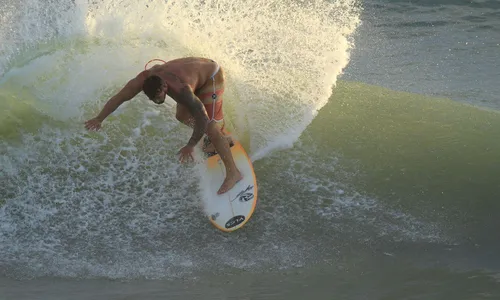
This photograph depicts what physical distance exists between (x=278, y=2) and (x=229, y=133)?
2.99 meters

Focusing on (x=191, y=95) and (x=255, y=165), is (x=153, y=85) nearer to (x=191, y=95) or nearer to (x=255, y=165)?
(x=191, y=95)

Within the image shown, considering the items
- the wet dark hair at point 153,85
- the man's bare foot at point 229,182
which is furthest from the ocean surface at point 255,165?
the wet dark hair at point 153,85

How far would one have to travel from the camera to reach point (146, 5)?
7473mm

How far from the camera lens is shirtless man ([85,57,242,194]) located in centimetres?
508

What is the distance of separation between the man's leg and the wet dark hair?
3.16 feet

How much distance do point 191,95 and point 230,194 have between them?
1.22 metres

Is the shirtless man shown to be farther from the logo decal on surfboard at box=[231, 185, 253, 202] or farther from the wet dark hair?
the logo decal on surfboard at box=[231, 185, 253, 202]

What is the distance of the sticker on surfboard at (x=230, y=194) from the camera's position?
219 inches

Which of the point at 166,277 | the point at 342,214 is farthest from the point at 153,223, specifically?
the point at 342,214

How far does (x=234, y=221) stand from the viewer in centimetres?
554

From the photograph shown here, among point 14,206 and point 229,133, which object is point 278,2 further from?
point 14,206

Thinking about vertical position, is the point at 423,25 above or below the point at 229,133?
above

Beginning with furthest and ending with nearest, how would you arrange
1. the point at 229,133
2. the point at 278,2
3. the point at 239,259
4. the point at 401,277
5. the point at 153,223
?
the point at 278,2 → the point at 229,133 → the point at 153,223 → the point at 239,259 → the point at 401,277

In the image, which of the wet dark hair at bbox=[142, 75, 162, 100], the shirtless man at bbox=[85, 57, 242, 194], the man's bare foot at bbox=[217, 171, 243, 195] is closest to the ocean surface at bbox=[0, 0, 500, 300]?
the man's bare foot at bbox=[217, 171, 243, 195]
